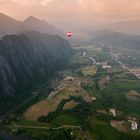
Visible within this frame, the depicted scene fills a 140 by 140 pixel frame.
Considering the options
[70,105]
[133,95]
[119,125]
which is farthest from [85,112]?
[133,95]

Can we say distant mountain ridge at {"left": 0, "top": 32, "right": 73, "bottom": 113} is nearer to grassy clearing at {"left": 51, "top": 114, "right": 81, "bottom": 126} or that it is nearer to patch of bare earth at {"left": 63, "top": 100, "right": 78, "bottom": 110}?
patch of bare earth at {"left": 63, "top": 100, "right": 78, "bottom": 110}

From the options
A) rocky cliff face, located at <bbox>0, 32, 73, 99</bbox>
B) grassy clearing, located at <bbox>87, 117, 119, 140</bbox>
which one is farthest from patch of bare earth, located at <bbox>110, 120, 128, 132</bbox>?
rocky cliff face, located at <bbox>0, 32, 73, 99</bbox>

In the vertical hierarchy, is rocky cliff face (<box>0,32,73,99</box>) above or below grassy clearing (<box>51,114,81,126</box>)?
above

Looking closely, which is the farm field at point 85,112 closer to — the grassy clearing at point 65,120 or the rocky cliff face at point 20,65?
the grassy clearing at point 65,120

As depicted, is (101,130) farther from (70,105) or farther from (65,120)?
(70,105)

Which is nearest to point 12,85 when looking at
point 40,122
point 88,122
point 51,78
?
point 51,78

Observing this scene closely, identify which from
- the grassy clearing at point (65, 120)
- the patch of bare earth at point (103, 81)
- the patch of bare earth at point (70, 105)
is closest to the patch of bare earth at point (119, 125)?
the grassy clearing at point (65, 120)

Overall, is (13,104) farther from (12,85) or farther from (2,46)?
(2,46)

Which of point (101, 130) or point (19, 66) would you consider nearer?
point (101, 130)

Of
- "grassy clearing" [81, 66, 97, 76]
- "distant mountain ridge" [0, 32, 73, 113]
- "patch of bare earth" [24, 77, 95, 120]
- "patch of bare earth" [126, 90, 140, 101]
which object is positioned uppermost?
"distant mountain ridge" [0, 32, 73, 113]
